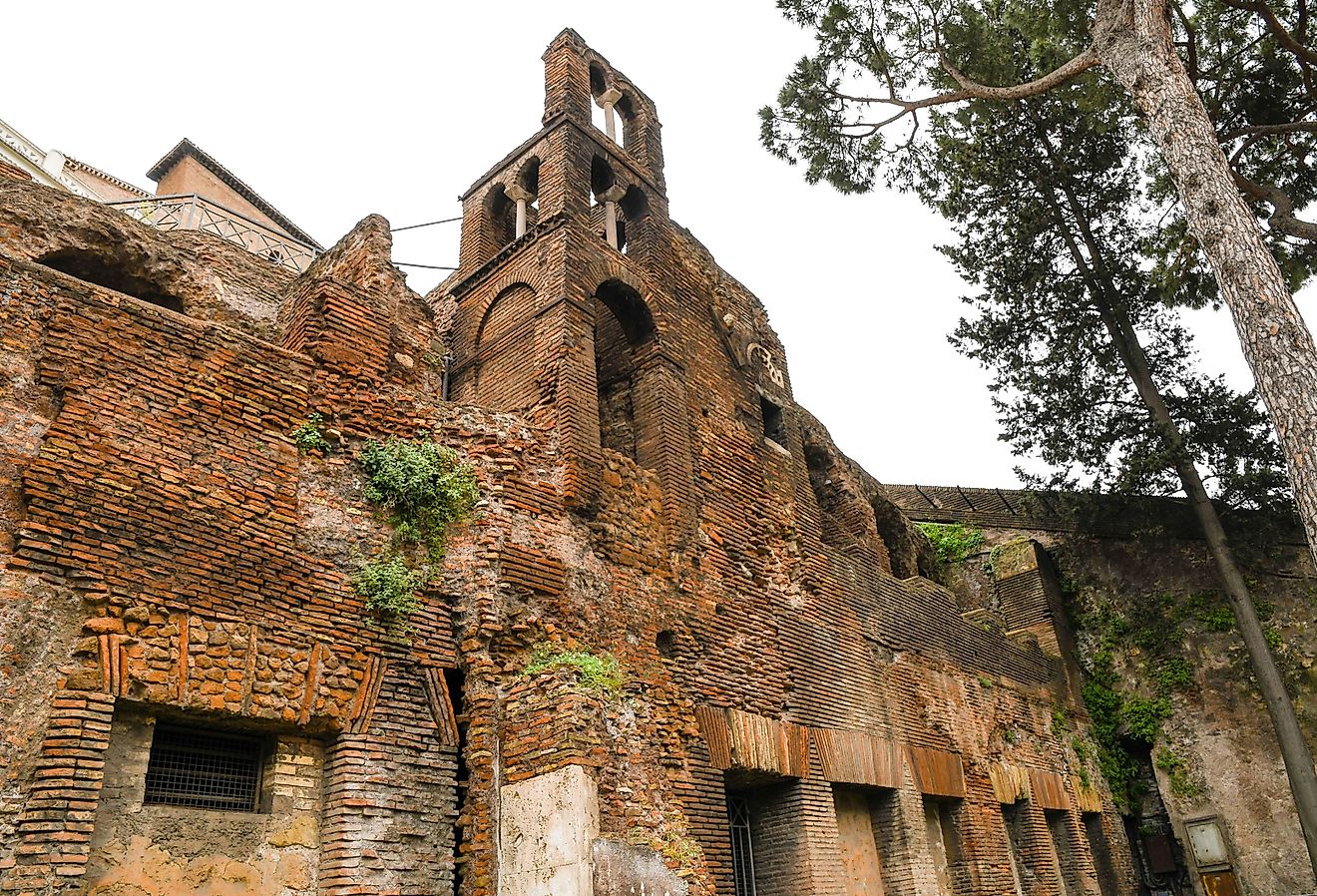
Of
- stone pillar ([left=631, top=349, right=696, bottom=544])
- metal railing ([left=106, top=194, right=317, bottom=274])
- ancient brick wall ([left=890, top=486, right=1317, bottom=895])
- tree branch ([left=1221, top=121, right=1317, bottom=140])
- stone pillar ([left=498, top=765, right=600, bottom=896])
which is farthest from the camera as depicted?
ancient brick wall ([left=890, top=486, right=1317, bottom=895])

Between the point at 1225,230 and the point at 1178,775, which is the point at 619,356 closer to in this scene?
the point at 1225,230

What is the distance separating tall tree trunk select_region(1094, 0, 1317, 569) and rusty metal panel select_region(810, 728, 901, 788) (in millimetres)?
4500

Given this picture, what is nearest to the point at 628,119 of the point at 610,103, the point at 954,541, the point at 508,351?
the point at 610,103

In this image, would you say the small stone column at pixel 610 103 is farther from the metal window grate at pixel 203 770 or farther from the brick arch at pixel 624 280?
the metal window grate at pixel 203 770

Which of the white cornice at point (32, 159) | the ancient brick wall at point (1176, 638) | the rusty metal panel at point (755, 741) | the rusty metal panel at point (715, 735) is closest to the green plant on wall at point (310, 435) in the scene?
the rusty metal panel at point (715, 735)

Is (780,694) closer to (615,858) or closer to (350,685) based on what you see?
(615,858)

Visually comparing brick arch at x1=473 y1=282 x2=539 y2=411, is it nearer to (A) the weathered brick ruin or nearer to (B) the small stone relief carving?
(A) the weathered brick ruin

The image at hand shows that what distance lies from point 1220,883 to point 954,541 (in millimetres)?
6498

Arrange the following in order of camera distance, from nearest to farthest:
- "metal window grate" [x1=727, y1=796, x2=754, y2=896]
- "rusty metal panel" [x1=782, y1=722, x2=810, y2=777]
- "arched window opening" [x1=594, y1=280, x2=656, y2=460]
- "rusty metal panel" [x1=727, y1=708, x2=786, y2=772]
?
"rusty metal panel" [x1=727, y1=708, x2=786, y2=772], "metal window grate" [x1=727, y1=796, x2=754, y2=896], "rusty metal panel" [x1=782, y1=722, x2=810, y2=777], "arched window opening" [x1=594, y1=280, x2=656, y2=460]

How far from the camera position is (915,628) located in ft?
40.2

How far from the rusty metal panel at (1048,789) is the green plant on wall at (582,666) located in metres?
8.43

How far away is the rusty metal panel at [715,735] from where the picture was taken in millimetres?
8156

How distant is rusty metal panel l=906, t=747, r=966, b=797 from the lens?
10.9 metres

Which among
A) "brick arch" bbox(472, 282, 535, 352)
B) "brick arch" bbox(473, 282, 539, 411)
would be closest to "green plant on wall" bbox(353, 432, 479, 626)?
"brick arch" bbox(473, 282, 539, 411)
